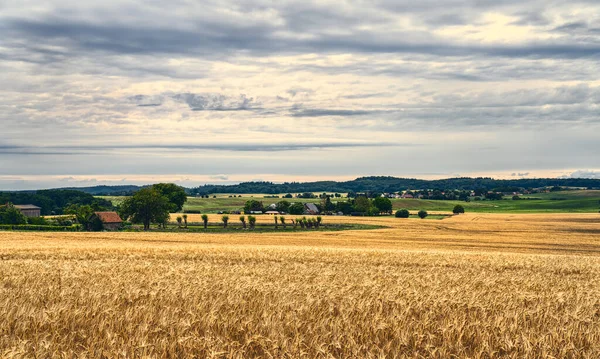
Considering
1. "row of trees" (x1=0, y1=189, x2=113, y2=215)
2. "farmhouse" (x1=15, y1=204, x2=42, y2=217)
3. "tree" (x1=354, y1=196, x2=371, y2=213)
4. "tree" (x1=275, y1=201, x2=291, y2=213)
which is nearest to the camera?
"tree" (x1=354, y1=196, x2=371, y2=213)

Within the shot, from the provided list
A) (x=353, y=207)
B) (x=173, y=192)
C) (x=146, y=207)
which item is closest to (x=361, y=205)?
(x=353, y=207)

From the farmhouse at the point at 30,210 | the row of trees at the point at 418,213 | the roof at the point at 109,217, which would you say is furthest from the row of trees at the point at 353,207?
the farmhouse at the point at 30,210

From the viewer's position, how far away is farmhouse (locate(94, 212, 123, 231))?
325 ft

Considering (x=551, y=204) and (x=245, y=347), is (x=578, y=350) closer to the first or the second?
(x=245, y=347)

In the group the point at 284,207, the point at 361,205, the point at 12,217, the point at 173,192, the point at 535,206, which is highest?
the point at 173,192

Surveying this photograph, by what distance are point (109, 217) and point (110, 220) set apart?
1113 mm

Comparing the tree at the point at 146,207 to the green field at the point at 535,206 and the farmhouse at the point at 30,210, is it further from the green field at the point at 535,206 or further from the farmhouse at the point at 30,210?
the farmhouse at the point at 30,210

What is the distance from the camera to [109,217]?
101 m

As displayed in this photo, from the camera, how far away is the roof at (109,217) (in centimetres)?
9950

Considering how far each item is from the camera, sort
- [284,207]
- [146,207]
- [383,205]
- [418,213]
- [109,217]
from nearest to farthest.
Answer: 1. [146,207]
2. [109,217]
3. [418,213]
4. [383,205]
5. [284,207]

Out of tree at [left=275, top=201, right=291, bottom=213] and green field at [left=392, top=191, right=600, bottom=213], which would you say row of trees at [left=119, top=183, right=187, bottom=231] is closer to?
tree at [left=275, top=201, right=291, bottom=213]

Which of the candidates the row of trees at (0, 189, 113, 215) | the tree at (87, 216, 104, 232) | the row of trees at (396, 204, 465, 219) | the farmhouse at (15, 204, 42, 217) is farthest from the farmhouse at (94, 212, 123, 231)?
the farmhouse at (15, 204, 42, 217)

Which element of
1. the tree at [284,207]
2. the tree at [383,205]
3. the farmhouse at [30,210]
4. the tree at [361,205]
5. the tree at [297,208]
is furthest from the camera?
the farmhouse at [30,210]

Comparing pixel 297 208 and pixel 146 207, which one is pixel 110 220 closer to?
pixel 146 207
